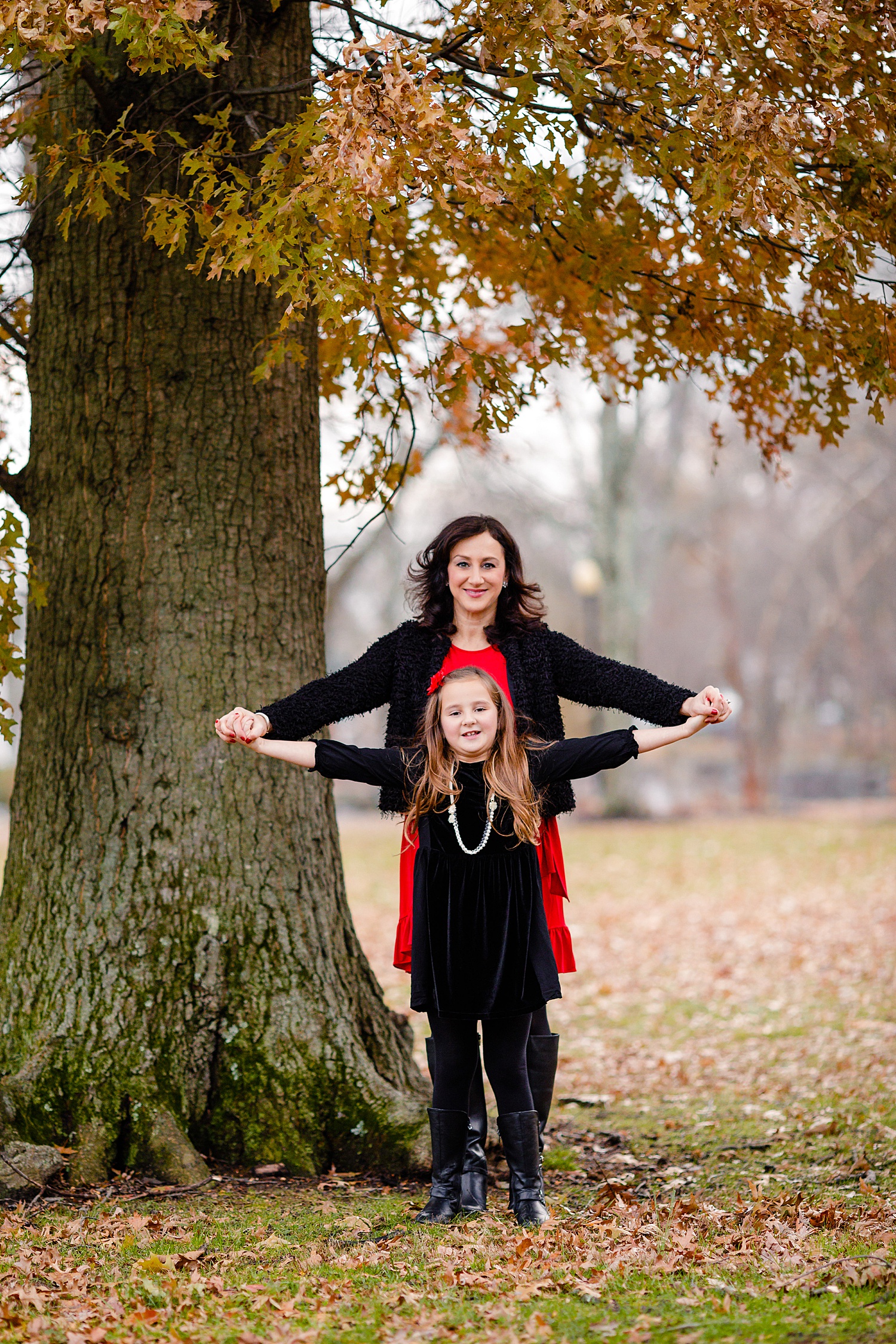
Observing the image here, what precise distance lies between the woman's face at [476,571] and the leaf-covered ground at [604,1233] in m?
1.76

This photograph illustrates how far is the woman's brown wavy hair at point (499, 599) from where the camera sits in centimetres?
372

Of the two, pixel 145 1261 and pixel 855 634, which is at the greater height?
pixel 855 634

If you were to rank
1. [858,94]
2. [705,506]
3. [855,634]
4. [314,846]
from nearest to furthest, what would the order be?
[858,94]
[314,846]
[705,506]
[855,634]

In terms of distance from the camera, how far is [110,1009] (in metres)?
3.98

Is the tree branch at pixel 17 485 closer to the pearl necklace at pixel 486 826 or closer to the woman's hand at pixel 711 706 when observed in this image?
the pearl necklace at pixel 486 826

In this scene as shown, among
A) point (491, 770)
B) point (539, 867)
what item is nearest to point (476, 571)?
point (491, 770)

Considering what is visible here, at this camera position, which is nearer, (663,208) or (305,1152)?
(305,1152)

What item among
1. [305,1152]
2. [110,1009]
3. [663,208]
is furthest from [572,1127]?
[663,208]

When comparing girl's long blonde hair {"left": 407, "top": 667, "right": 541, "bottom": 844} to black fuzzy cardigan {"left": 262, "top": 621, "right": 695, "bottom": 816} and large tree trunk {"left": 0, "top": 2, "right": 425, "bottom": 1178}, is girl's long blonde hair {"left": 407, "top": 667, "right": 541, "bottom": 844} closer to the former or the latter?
black fuzzy cardigan {"left": 262, "top": 621, "right": 695, "bottom": 816}

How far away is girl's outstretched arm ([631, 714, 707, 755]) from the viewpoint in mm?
3385

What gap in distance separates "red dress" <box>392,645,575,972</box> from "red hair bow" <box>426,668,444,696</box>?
2cm

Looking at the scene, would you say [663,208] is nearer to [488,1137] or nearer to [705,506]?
[488,1137]

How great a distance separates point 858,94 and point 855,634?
88.4 ft

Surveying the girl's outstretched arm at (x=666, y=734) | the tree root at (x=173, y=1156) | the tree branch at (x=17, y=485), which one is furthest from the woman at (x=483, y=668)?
the tree branch at (x=17, y=485)
